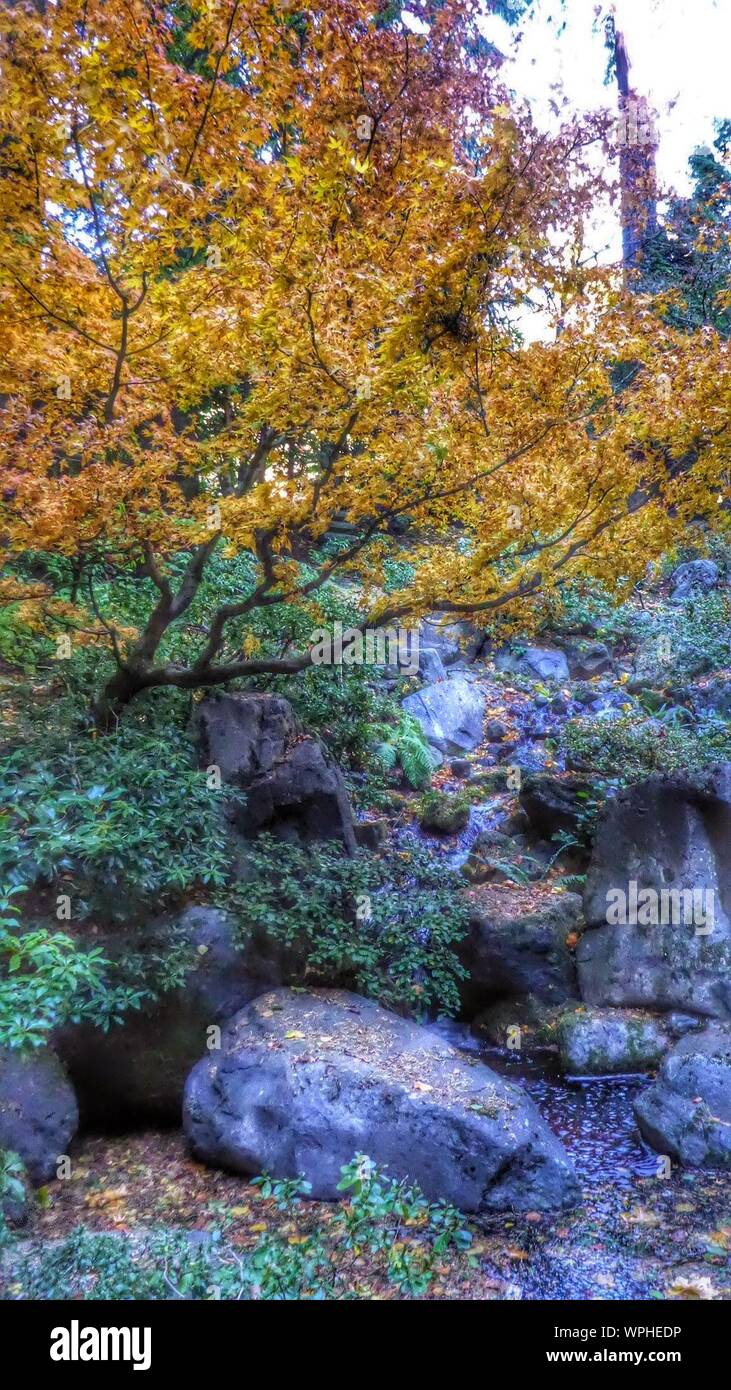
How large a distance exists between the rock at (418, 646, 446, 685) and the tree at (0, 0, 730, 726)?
17.7ft

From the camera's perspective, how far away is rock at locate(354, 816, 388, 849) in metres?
7.46

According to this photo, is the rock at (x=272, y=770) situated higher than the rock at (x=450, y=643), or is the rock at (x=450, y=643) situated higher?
the rock at (x=450, y=643)

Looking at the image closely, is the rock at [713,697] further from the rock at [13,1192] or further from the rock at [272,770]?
the rock at [13,1192]

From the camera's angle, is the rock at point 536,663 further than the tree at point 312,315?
Yes

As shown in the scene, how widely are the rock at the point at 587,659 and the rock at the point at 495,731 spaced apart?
7.86ft

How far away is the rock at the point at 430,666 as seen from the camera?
38.8ft

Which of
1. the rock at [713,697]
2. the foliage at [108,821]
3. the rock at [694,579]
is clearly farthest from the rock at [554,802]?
the rock at [694,579]

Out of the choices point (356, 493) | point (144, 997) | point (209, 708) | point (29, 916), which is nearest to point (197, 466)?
point (356, 493)

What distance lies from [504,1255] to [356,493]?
467cm

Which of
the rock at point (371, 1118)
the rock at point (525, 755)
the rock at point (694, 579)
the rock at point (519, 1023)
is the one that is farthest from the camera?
the rock at point (694, 579)

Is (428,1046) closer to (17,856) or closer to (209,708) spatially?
(17,856)

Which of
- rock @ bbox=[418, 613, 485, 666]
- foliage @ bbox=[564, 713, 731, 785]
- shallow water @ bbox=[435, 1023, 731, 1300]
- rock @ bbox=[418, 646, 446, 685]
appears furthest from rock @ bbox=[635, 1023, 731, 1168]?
rock @ bbox=[418, 613, 485, 666]

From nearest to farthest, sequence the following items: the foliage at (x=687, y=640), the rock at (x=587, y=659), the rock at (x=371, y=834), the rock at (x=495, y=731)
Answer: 1. the rock at (x=371, y=834)
2. the rock at (x=495, y=731)
3. the foliage at (x=687, y=640)
4. the rock at (x=587, y=659)

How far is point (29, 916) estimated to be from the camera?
4570 millimetres
